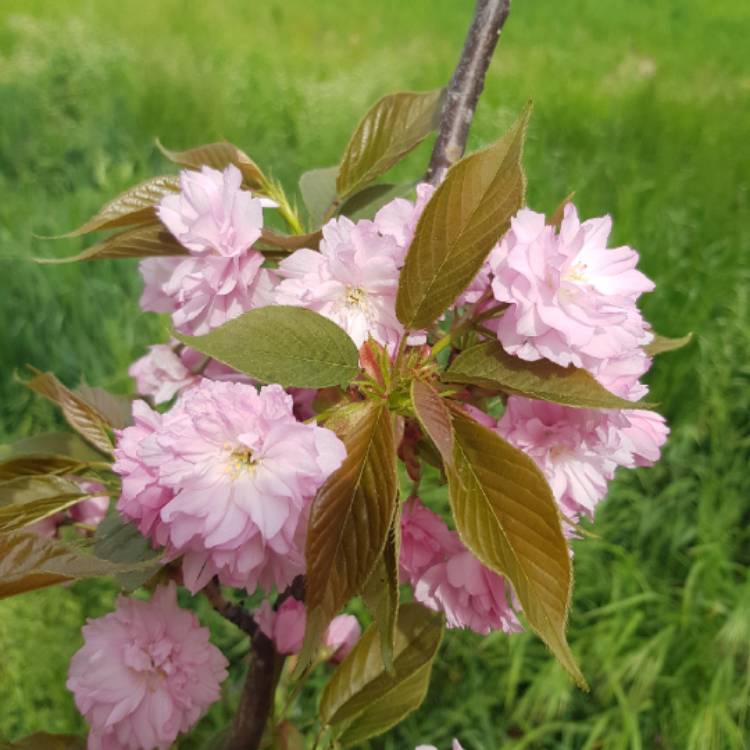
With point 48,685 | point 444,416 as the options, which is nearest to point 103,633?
point 444,416

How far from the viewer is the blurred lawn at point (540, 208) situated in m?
1.53

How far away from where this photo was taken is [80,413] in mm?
646

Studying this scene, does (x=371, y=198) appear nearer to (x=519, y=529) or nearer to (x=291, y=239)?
(x=291, y=239)

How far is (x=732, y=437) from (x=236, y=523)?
1.65 meters

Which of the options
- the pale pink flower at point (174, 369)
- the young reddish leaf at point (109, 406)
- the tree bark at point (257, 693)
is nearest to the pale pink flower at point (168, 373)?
the pale pink flower at point (174, 369)

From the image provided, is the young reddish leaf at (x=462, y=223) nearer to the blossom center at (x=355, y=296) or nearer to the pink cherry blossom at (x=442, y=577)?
the blossom center at (x=355, y=296)

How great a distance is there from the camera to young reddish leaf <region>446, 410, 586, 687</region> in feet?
1.29

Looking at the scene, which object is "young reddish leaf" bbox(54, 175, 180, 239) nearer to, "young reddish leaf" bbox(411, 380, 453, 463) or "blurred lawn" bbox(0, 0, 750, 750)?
"young reddish leaf" bbox(411, 380, 453, 463)

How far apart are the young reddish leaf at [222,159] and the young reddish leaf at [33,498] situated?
0.22 metres

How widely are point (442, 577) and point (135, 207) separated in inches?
11.3

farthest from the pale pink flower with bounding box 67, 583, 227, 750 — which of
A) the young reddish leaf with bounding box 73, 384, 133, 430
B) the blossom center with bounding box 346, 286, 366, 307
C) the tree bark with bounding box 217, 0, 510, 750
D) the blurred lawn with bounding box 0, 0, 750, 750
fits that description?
the blurred lawn with bounding box 0, 0, 750, 750

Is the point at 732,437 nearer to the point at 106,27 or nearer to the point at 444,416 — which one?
the point at 444,416

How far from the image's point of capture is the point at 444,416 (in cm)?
42

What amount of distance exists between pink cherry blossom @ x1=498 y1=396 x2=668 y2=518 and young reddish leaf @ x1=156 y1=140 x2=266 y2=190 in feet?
0.70
